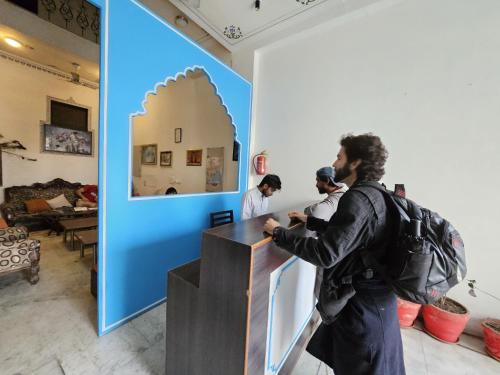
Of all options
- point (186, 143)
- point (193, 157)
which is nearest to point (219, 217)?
point (193, 157)

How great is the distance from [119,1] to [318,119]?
2313 mm

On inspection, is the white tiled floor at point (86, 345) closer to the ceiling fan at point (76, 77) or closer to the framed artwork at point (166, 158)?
the framed artwork at point (166, 158)

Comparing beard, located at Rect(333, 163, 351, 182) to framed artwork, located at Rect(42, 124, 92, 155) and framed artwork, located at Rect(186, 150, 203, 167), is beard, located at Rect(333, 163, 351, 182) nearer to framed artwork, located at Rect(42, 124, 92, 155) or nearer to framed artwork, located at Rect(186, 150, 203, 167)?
framed artwork, located at Rect(186, 150, 203, 167)

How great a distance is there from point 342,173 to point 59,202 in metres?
5.73

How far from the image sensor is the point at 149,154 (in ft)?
17.3

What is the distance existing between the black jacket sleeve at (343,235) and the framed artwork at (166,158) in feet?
14.6

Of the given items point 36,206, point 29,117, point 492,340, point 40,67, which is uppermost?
point 40,67

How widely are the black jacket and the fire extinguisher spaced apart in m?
2.32

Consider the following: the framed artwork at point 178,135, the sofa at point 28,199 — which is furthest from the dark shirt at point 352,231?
the sofa at point 28,199

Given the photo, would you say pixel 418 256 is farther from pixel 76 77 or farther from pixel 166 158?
pixel 76 77

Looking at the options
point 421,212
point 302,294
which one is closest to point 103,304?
point 302,294

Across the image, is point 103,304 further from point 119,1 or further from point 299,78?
point 299,78

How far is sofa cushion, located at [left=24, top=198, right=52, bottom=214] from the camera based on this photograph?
405 centimetres

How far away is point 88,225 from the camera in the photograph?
3631 mm
